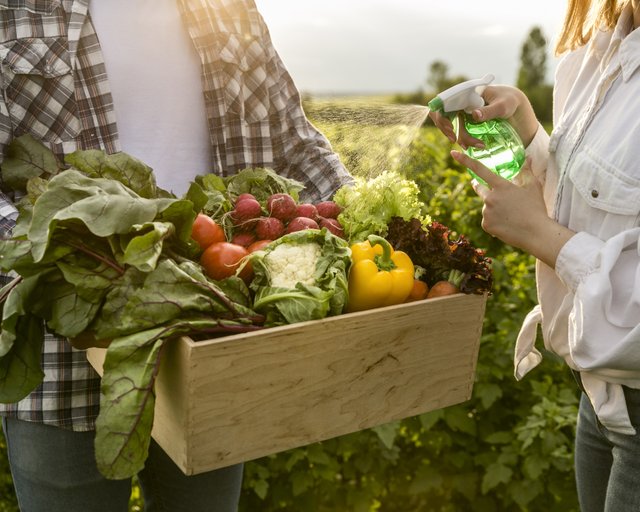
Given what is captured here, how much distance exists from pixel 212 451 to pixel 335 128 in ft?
4.08

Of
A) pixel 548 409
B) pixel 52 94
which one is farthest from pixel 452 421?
pixel 52 94

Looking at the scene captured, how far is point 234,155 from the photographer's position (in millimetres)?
2250

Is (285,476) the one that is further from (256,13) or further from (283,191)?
(256,13)

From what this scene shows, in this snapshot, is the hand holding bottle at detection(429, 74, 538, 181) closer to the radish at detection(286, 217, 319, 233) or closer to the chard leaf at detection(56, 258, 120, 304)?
the radish at detection(286, 217, 319, 233)

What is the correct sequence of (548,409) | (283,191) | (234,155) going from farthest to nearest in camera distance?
(548,409) < (234,155) < (283,191)

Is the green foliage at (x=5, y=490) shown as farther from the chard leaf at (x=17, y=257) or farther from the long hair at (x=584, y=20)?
the long hair at (x=584, y=20)

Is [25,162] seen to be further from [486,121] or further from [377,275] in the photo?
[486,121]

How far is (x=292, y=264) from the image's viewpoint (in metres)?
1.74

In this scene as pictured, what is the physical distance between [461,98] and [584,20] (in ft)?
1.59

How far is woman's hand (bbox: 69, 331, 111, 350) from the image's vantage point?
1.60 meters

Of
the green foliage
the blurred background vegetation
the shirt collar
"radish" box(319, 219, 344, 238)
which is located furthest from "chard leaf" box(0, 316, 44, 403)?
the green foliage

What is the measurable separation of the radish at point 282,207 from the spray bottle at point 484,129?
1.44 ft

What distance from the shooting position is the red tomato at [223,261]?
1.74 m

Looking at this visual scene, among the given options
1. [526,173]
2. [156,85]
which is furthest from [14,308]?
[526,173]
